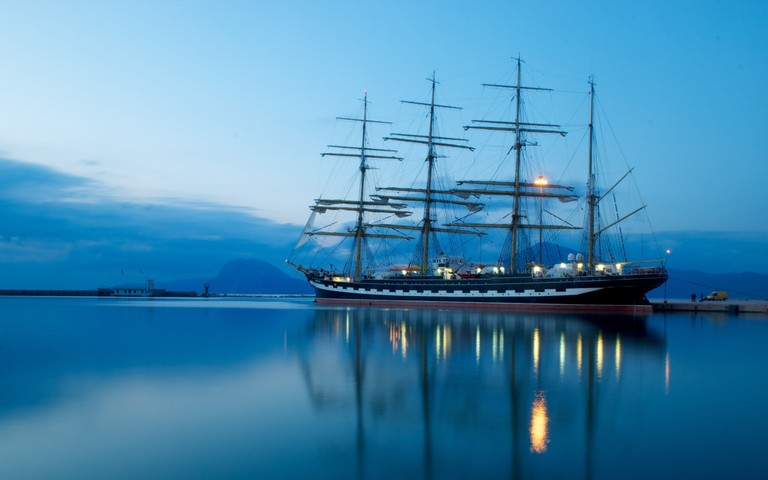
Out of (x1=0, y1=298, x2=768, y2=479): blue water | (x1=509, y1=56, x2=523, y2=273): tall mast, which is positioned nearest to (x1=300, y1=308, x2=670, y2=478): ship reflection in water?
(x1=0, y1=298, x2=768, y2=479): blue water

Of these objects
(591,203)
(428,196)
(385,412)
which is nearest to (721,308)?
(591,203)

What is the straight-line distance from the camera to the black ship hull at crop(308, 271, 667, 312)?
59.0 m

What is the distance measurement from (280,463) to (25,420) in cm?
633

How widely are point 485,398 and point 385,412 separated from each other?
273cm

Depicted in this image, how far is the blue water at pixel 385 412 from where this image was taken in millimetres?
9367

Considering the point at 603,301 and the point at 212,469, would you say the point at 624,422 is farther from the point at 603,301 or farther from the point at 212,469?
the point at 603,301

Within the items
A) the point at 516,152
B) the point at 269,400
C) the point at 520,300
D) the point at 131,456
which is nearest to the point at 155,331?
the point at 269,400

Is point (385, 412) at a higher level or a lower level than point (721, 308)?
higher

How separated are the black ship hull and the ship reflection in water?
1290 inches

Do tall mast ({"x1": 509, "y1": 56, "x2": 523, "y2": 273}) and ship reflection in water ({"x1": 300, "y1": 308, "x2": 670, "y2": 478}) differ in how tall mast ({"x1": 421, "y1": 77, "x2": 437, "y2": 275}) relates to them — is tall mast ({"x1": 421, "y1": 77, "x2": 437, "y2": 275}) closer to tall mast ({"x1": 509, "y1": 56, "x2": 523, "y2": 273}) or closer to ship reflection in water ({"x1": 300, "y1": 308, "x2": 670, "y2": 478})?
tall mast ({"x1": 509, "y1": 56, "x2": 523, "y2": 273})

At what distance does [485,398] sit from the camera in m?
14.3

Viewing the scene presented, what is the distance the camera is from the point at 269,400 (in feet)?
47.7

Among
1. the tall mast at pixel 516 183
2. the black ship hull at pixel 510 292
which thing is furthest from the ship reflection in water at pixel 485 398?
the tall mast at pixel 516 183

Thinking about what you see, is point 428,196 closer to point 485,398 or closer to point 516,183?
point 516,183
